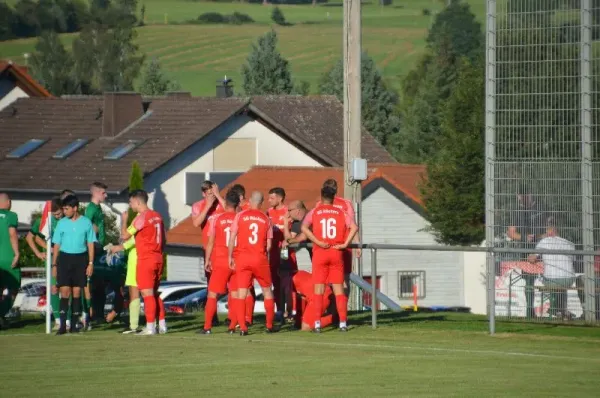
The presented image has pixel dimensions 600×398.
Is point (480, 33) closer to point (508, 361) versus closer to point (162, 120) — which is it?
point (162, 120)

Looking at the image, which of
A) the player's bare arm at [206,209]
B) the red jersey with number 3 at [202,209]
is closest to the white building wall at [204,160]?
the red jersey with number 3 at [202,209]

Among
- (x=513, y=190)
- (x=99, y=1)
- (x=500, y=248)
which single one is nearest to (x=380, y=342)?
(x=500, y=248)

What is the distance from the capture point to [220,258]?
16.7 meters

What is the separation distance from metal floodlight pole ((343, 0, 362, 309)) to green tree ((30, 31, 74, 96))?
9052 centimetres

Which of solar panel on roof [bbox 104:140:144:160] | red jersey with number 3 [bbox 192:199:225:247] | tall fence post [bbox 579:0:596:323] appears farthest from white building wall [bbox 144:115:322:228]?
tall fence post [bbox 579:0:596:323]

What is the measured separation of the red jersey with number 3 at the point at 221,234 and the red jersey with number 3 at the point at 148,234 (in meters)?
0.69

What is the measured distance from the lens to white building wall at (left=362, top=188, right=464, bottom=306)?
1661 inches

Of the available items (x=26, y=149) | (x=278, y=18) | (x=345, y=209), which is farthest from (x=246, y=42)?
(x=345, y=209)

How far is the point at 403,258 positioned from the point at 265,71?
5578cm

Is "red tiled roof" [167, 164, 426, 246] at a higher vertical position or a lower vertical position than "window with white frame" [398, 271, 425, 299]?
higher

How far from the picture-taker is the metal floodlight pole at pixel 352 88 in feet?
68.0

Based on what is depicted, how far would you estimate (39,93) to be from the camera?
7556 centimetres

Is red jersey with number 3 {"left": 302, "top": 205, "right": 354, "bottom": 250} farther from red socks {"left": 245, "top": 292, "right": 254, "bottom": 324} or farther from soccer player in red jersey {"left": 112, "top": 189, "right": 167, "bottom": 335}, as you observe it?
soccer player in red jersey {"left": 112, "top": 189, "right": 167, "bottom": 335}

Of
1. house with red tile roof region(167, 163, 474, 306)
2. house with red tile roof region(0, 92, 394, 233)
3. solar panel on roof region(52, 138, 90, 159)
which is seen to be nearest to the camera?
house with red tile roof region(167, 163, 474, 306)
